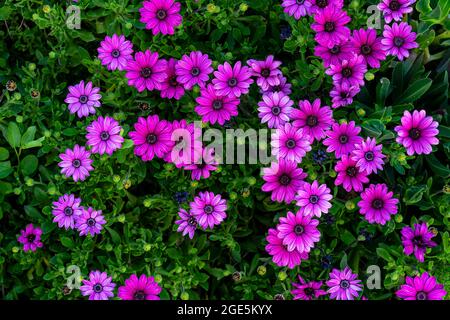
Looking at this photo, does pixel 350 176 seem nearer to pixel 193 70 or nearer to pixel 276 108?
pixel 276 108

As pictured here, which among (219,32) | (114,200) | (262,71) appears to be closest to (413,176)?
(262,71)

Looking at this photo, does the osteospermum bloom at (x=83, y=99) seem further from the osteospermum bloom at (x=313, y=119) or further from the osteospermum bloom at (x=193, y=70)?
the osteospermum bloom at (x=313, y=119)

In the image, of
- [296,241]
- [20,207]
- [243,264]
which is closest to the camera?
[296,241]

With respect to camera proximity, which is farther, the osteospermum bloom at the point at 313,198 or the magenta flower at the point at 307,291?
the magenta flower at the point at 307,291

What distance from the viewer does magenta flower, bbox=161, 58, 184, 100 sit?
73.4 inches

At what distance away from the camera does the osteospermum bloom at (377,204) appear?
5.73ft

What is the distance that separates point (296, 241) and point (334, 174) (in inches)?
10.5

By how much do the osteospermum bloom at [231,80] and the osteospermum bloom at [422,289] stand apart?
85 centimetres

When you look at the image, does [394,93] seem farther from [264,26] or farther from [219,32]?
[219,32]

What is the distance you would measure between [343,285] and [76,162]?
1016 millimetres

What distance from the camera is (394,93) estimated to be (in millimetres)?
2035

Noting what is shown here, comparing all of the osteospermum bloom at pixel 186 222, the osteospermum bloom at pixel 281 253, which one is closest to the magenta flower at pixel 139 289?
the osteospermum bloom at pixel 186 222

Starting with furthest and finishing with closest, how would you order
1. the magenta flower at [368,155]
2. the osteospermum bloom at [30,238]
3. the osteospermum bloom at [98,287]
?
the osteospermum bloom at [30,238]
the osteospermum bloom at [98,287]
the magenta flower at [368,155]

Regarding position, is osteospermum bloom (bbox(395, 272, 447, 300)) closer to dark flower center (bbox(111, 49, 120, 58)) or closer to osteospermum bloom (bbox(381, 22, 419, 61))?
osteospermum bloom (bbox(381, 22, 419, 61))
